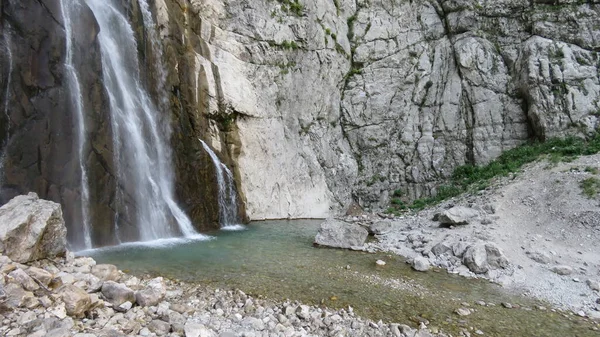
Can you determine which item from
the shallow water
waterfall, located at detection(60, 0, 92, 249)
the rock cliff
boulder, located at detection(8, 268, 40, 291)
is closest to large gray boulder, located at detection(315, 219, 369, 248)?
the shallow water

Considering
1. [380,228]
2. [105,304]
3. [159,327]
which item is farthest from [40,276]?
[380,228]

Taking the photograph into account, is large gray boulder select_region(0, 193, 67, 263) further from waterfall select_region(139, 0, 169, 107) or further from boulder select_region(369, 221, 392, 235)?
boulder select_region(369, 221, 392, 235)

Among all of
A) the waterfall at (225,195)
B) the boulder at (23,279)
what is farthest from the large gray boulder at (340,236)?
the boulder at (23,279)

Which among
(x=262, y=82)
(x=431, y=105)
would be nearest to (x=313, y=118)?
(x=262, y=82)

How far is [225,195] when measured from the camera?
1794 cm

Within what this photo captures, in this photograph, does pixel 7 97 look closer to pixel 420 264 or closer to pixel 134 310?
pixel 134 310

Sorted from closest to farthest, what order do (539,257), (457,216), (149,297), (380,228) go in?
(149,297) → (539,257) → (457,216) → (380,228)

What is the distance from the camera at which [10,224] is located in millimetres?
6453

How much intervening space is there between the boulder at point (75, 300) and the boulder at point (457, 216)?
→ 1156 centimetres

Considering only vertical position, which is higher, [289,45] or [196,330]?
[289,45]

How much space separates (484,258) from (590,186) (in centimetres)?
689

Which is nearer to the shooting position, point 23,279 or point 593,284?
point 23,279

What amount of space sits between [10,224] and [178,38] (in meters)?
13.3

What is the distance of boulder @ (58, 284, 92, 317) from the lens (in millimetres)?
4965
